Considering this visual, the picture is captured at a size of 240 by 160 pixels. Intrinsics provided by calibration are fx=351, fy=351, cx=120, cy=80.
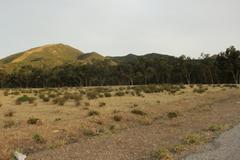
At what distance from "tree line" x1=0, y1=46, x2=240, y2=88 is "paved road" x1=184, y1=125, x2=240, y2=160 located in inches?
3287

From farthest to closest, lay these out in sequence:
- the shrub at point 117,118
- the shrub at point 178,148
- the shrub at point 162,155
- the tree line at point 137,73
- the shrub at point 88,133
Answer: the tree line at point 137,73 → the shrub at point 117,118 → the shrub at point 88,133 → the shrub at point 178,148 → the shrub at point 162,155

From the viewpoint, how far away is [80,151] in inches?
496

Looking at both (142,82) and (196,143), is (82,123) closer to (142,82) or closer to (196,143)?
(196,143)

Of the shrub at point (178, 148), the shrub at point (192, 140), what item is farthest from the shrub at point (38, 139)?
the shrub at point (192, 140)

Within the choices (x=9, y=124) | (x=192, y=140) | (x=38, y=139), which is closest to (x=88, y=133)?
(x=38, y=139)

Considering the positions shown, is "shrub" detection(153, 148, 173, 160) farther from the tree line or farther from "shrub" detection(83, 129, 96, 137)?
the tree line

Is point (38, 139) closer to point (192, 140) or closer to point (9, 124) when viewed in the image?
point (9, 124)

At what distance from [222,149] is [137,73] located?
10128 cm

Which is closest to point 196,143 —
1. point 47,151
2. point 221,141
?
point 221,141

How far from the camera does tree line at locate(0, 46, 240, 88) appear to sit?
10243 centimetres

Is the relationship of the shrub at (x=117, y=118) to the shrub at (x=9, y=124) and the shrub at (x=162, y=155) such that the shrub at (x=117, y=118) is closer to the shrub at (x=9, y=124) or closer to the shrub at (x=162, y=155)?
the shrub at (x=9, y=124)

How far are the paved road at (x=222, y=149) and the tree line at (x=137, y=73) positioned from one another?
83484 millimetres

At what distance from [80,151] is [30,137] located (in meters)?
3.34

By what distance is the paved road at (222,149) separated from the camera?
1075 cm
